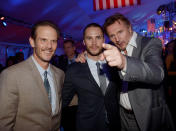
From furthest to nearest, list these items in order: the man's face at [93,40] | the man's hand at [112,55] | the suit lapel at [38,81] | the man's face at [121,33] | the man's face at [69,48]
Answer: the man's face at [69,48] → the man's face at [93,40] → the man's face at [121,33] → the suit lapel at [38,81] → the man's hand at [112,55]

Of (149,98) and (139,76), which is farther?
(149,98)

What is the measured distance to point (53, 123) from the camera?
4.93 ft

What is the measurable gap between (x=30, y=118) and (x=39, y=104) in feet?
0.49

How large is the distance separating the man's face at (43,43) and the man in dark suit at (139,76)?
722 millimetres

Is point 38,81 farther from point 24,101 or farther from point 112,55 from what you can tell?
point 112,55

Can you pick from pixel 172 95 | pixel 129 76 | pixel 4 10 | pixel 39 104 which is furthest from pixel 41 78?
pixel 4 10

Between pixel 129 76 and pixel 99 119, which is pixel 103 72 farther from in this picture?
pixel 129 76

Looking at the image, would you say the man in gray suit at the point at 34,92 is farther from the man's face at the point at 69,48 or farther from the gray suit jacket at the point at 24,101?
the man's face at the point at 69,48

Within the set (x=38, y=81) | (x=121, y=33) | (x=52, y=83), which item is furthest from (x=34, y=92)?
(x=121, y=33)

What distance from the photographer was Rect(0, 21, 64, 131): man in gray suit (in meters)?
1.28

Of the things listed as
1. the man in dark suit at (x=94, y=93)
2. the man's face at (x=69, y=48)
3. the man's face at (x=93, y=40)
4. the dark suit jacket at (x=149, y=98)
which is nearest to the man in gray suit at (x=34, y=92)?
the man in dark suit at (x=94, y=93)

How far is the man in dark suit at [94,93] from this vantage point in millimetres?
1723

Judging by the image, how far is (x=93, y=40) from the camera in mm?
1968

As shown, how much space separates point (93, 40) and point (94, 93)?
73cm
